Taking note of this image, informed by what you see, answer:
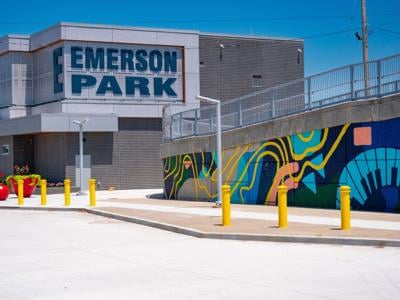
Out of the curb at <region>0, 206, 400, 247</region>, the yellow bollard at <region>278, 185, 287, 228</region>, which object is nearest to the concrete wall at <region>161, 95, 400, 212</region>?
the yellow bollard at <region>278, 185, 287, 228</region>

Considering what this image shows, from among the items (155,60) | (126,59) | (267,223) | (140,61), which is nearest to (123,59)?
(126,59)

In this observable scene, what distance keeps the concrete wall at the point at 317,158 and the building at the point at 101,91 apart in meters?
13.7

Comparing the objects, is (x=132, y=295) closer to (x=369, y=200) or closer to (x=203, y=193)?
(x=369, y=200)

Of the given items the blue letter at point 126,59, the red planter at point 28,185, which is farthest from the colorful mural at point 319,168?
the blue letter at point 126,59

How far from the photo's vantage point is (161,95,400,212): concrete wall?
19.4 meters

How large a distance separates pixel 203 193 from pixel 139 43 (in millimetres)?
16310

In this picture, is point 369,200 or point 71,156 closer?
point 369,200

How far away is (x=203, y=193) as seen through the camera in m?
28.0

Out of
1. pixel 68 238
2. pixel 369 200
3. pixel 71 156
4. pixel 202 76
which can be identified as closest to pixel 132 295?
pixel 68 238

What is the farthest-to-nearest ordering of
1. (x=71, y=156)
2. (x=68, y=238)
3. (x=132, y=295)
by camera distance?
(x=71, y=156) < (x=68, y=238) < (x=132, y=295)

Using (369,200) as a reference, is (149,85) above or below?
above

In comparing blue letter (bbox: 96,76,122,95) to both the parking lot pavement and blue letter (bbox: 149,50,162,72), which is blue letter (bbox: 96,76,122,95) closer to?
blue letter (bbox: 149,50,162,72)

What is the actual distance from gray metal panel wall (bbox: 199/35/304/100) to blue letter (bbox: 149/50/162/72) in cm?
309

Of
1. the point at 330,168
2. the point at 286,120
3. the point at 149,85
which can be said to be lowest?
the point at 330,168
